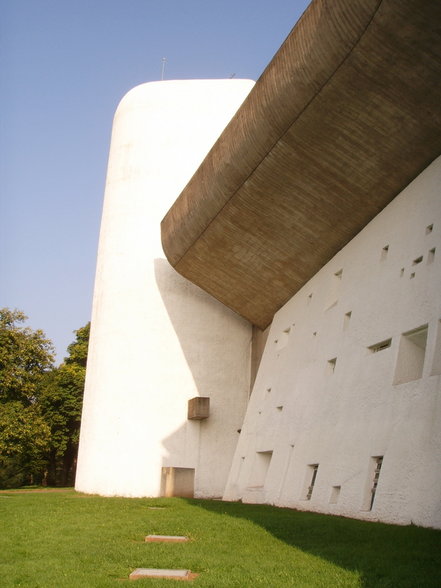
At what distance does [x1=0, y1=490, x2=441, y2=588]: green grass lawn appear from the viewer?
22.9ft

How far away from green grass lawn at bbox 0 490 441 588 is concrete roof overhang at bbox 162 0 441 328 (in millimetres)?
6296

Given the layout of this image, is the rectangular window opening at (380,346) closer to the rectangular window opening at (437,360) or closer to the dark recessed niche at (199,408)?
the rectangular window opening at (437,360)

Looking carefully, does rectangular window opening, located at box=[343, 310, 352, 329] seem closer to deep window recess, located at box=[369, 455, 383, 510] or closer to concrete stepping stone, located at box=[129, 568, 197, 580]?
deep window recess, located at box=[369, 455, 383, 510]

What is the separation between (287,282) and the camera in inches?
774

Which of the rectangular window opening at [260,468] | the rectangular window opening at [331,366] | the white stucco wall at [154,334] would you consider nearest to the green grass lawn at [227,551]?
the rectangular window opening at [331,366]

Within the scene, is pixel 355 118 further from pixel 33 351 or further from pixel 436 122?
pixel 33 351

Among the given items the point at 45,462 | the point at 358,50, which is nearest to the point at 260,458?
the point at 358,50

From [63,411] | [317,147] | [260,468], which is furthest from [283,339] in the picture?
[63,411]

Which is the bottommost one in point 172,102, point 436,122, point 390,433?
point 390,433

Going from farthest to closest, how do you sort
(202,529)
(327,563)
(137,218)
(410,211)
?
(137,218) → (410,211) → (202,529) → (327,563)

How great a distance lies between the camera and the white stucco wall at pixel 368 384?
1103cm

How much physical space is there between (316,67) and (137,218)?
41.4ft

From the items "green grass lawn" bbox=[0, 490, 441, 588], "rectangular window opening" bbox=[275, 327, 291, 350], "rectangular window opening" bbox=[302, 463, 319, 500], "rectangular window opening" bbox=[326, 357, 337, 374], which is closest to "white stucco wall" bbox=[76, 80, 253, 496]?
"rectangular window opening" bbox=[275, 327, 291, 350]

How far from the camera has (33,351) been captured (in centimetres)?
3247
